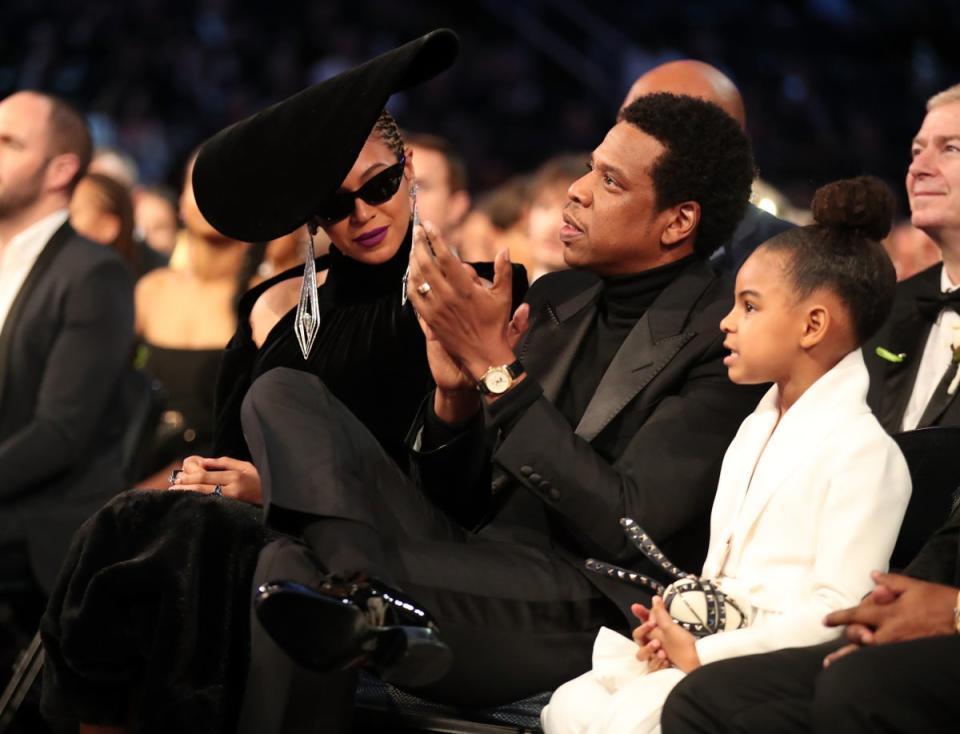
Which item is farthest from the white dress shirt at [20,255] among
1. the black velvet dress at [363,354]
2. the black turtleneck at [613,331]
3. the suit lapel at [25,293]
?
the black turtleneck at [613,331]

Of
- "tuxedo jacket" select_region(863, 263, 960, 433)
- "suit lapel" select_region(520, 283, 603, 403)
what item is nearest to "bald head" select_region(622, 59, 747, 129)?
"tuxedo jacket" select_region(863, 263, 960, 433)

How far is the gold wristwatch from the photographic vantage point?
274 cm

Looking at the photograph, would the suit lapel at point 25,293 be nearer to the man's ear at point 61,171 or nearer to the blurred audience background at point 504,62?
the man's ear at point 61,171

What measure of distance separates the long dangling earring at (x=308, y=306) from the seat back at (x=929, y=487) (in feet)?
4.00

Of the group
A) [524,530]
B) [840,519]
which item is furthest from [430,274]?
[840,519]

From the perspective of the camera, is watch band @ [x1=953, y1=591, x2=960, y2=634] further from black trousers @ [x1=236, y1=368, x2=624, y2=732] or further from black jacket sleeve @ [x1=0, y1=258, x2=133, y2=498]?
black jacket sleeve @ [x1=0, y1=258, x2=133, y2=498]

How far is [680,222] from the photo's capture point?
3.19 metres

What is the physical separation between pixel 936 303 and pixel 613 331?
0.95 meters

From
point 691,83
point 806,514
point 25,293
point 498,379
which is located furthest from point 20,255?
point 806,514

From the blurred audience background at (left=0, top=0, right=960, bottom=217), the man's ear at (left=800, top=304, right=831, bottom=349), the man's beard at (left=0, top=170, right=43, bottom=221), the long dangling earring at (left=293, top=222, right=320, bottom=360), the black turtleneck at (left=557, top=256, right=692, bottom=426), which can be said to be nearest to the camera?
the man's ear at (left=800, top=304, right=831, bottom=349)

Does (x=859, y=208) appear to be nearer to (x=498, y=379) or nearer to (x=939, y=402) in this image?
(x=498, y=379)

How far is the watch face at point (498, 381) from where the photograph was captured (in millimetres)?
2736

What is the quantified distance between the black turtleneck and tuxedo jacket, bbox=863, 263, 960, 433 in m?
0.79

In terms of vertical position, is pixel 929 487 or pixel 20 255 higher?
pixel 20 255
